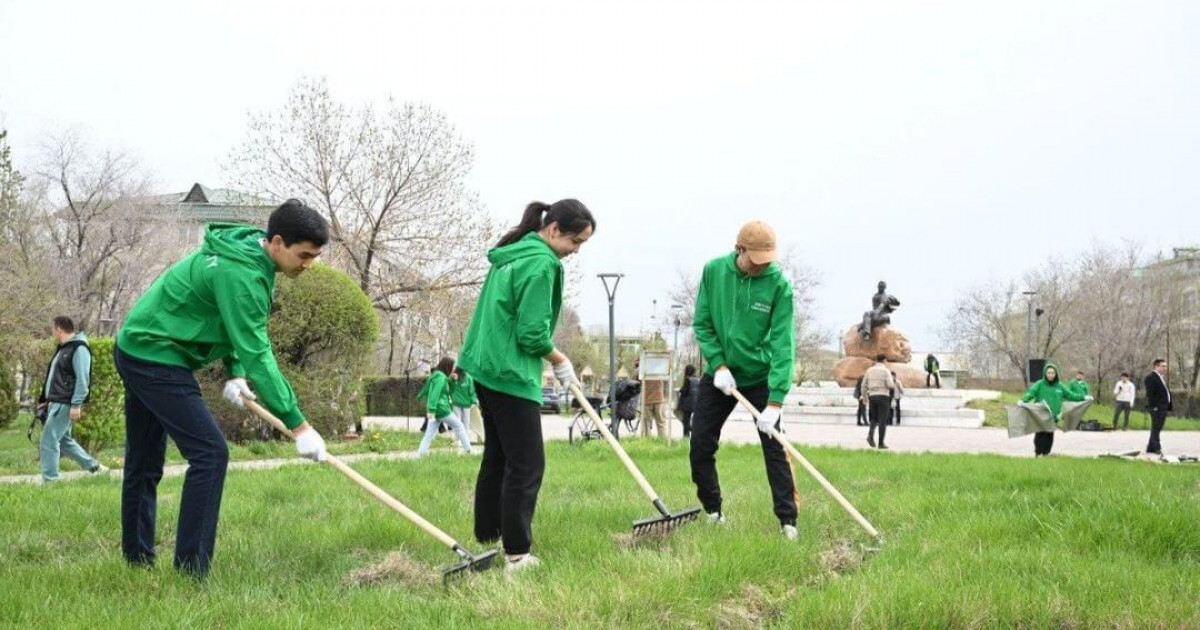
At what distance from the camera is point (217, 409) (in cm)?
1253

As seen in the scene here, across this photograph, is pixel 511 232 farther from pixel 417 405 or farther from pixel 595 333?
pixel 595 333

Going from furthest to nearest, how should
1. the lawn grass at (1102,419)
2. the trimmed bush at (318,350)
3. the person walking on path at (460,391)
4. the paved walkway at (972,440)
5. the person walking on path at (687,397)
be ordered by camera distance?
the lawn grass at (1102,419)
the person walking on path at (687,397)
the paved walkway at (972,440)
the person walking on path at (460,391)
the trimmed bush at (318,350)

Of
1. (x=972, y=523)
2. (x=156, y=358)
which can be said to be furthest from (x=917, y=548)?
(x=156, y=358)

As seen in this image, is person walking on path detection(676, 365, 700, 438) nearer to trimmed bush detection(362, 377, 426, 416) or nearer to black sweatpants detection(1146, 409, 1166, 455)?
black sweatpants detection(1146, 409, 1166, 455)

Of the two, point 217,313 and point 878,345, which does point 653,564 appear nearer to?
point 217,313

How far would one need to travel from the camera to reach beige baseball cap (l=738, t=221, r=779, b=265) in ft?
16.8

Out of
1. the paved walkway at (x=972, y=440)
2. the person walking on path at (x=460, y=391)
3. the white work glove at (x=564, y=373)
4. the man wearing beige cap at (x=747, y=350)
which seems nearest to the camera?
the white work glove at (x=564, y=373)

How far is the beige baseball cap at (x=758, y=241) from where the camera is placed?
5.13 metres

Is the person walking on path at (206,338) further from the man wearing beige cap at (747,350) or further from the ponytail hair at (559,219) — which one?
the man wearing beige cap at (747,350)

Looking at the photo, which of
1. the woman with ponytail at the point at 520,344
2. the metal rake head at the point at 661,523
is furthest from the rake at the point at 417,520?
the metal rake head at the point at 661,523

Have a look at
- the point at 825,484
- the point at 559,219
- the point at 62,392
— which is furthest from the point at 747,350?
the point at 62,392

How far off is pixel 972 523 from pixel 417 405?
31.8 m

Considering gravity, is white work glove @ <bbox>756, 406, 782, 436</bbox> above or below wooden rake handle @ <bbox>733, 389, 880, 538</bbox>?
above

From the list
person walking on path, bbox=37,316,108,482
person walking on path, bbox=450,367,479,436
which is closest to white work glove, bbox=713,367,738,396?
person walking on path, bbox=37,316,108,482
